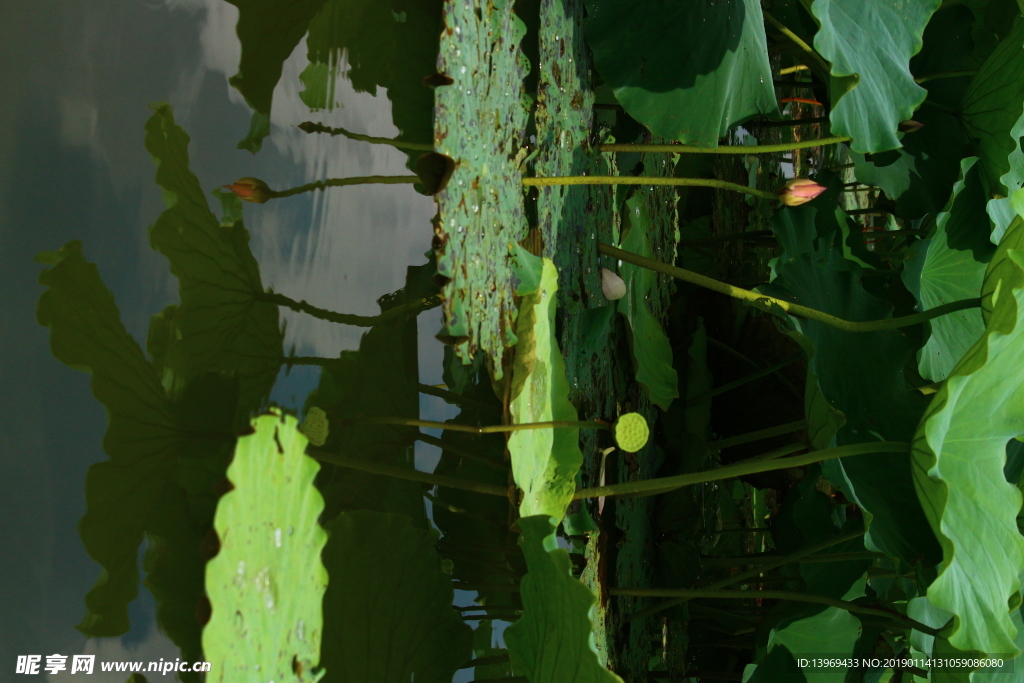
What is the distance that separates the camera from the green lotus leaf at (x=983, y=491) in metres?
0.74

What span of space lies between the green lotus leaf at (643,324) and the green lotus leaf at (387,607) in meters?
0.55

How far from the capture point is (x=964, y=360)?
0.73 m

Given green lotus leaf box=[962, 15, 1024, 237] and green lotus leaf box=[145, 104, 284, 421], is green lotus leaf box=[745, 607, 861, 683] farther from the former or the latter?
green lotus leaf box=[145, 104, 284, 421]

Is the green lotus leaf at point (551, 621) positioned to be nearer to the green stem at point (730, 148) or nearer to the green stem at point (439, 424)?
the green stem at point (439, 424)

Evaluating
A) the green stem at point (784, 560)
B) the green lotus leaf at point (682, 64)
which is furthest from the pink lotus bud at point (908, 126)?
the green stem at point (784, 560)

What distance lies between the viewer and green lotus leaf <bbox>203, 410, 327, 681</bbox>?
0.35 metres

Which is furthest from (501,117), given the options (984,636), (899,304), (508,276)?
(899,304)

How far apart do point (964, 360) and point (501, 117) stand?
52 centimetres

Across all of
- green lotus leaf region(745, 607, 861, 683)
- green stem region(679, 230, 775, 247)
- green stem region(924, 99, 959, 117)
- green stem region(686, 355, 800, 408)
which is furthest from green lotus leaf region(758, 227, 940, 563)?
green stem region(679, 230, 775, 247)

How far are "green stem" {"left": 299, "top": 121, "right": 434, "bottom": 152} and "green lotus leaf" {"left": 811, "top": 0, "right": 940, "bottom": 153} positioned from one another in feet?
1.71

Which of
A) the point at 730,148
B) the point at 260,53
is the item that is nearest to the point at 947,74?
the point at 730,148

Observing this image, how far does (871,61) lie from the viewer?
947 mm

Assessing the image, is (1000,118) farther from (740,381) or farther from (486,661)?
(486,661)

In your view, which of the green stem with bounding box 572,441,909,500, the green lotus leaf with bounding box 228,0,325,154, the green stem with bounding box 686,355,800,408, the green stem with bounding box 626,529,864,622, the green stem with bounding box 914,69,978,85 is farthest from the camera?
the green stem with bounding box 686,355,800,408
